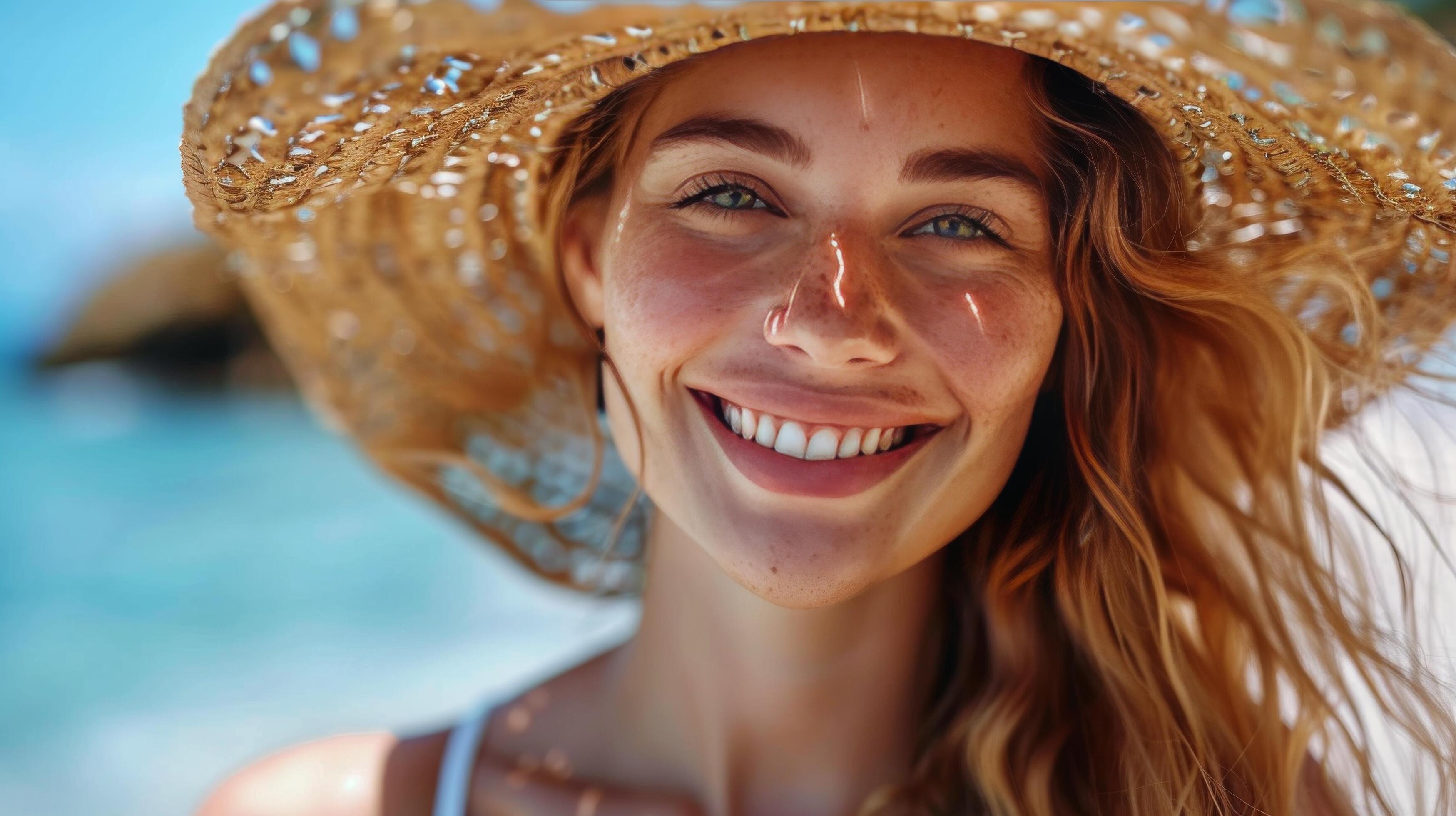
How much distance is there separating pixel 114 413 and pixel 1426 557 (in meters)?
8.74

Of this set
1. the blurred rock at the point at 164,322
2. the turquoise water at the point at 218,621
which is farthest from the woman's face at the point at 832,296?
the blurred rock at the point at 164,322

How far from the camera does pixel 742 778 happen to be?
4.94ft

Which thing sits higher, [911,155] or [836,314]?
[911,155]

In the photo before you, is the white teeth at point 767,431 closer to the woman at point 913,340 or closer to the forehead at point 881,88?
the woman at point 913,340

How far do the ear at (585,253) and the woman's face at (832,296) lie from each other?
0.42 feet

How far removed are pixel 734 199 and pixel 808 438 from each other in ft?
0.93

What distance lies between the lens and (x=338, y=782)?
152 centimetres

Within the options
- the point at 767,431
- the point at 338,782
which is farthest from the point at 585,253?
the point at 338,782

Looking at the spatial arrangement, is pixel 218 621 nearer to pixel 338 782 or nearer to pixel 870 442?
pixel 338 782

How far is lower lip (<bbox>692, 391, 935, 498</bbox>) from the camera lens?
123cm

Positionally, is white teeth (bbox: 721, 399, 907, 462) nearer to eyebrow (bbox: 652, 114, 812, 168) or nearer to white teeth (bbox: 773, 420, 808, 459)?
white teeth (bbox: 773, 420, 808, 459)

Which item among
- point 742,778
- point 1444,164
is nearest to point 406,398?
point 742,778

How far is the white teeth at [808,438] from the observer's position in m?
1.22

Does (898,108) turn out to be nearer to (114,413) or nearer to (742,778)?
(742,778)
